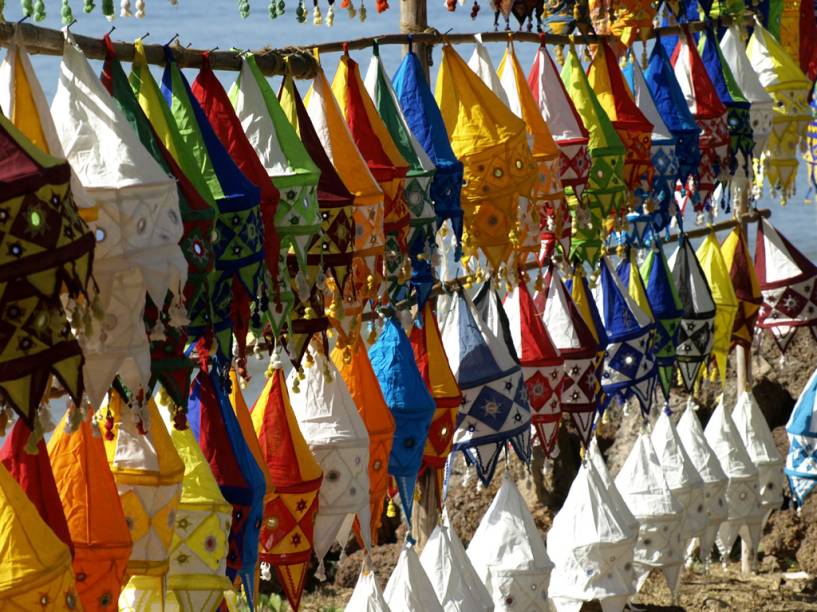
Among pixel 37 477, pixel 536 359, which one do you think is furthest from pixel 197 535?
pixel 536 359

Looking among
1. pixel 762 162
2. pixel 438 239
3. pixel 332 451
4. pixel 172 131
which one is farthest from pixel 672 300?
pixel 172 131

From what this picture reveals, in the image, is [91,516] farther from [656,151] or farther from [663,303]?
[663,303]

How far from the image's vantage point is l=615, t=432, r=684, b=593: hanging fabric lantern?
566 cm

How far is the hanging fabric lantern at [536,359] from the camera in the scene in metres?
4.77

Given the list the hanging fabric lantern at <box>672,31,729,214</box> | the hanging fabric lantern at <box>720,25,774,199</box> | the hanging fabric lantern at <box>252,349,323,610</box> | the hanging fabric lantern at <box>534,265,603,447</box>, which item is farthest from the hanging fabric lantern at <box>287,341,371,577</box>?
the hanging fabric lantern at <box>720,25,774,199</box>

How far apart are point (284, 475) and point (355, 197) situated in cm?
63

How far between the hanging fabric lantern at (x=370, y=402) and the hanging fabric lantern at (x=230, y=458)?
0.51 m

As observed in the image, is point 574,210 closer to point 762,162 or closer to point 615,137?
point 615,137

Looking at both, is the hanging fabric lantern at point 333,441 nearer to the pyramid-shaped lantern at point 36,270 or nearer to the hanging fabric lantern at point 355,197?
the hanging fabric lantern at point 355,197

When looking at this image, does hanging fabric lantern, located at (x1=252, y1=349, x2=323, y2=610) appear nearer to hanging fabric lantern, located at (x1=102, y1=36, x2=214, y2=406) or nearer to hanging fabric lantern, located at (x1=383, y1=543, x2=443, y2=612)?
hanging fabric lantern, located at (x1=383, y1=543, x2=443, y2=612)

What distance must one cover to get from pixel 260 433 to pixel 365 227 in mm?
522

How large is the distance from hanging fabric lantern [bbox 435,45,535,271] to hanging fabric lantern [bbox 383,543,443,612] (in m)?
0.82

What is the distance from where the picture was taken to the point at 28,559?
274cm

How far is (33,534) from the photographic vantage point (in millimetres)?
2758
